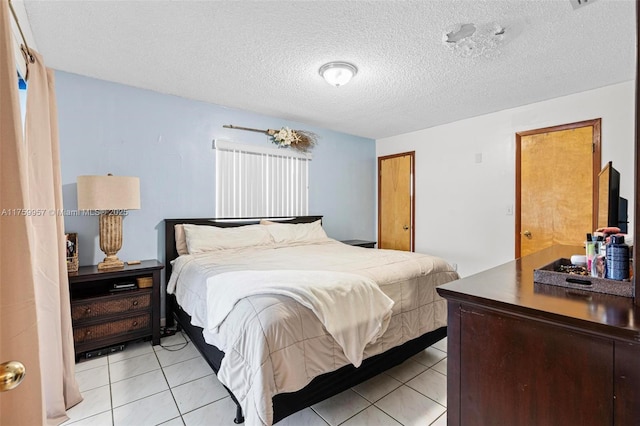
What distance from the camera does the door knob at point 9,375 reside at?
0.55m

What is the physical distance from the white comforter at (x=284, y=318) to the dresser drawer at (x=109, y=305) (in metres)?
0.27

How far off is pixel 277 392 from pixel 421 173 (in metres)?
3.91

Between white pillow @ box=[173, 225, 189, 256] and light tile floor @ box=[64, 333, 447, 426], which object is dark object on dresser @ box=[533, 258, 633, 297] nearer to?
light tile floor @ box=[64, 333, 447, 426]

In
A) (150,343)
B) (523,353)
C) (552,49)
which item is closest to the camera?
(523,353)

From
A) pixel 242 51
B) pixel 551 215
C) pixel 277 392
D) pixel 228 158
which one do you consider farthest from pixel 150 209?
pixel 551 215

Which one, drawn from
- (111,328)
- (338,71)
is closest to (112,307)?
(111,328)

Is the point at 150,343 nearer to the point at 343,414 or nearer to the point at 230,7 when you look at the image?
the point at 343,414

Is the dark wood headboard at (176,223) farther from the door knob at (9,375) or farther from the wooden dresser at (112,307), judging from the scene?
the door knob at (9,375)

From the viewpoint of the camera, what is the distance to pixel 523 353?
36.8 inches

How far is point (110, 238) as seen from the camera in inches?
103

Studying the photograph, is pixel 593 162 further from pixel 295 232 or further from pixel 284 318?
pixel 284 318

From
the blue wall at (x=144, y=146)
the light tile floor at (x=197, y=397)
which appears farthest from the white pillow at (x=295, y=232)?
the light tile floor at (x=197, y=397)

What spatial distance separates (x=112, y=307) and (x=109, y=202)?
0.88 m

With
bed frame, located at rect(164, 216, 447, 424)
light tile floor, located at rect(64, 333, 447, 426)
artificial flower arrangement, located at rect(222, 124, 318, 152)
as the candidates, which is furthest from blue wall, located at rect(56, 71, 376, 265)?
light tile floor, located at rect(64, 333, 447, 426)
